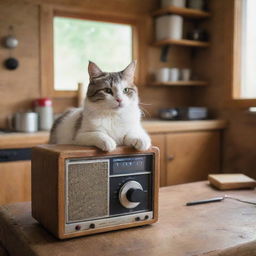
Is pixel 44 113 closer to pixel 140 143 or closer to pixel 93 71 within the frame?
pixel 93 71

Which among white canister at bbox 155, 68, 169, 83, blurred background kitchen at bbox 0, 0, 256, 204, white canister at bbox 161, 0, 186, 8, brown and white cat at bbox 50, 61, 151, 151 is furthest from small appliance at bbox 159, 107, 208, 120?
brown and white cat at bbox 50, 61, 151, 151

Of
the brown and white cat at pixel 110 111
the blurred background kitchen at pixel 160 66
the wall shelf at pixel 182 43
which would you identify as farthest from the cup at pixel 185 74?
the brown and white cat at pixel 110 111

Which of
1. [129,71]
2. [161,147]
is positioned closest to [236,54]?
[161,147]

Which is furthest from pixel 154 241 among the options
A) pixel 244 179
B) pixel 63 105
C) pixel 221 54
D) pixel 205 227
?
pixel 221 54

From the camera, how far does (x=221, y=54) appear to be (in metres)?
3.00

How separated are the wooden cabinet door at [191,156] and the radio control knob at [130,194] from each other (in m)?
1.78

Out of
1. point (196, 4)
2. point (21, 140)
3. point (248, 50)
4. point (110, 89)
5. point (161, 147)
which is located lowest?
point (161, 147)

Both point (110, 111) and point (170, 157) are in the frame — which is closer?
point (110, 111)

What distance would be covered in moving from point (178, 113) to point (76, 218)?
7.30 ft

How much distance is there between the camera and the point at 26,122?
7.68ft

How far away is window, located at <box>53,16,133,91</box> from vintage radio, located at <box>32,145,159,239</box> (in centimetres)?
200

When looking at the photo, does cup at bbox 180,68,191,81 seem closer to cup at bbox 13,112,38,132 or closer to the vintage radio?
cup at bbox 13,112,38,132

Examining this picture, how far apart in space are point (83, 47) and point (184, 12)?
954mm

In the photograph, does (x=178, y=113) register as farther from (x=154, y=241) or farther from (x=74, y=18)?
(x=154, y=241)
